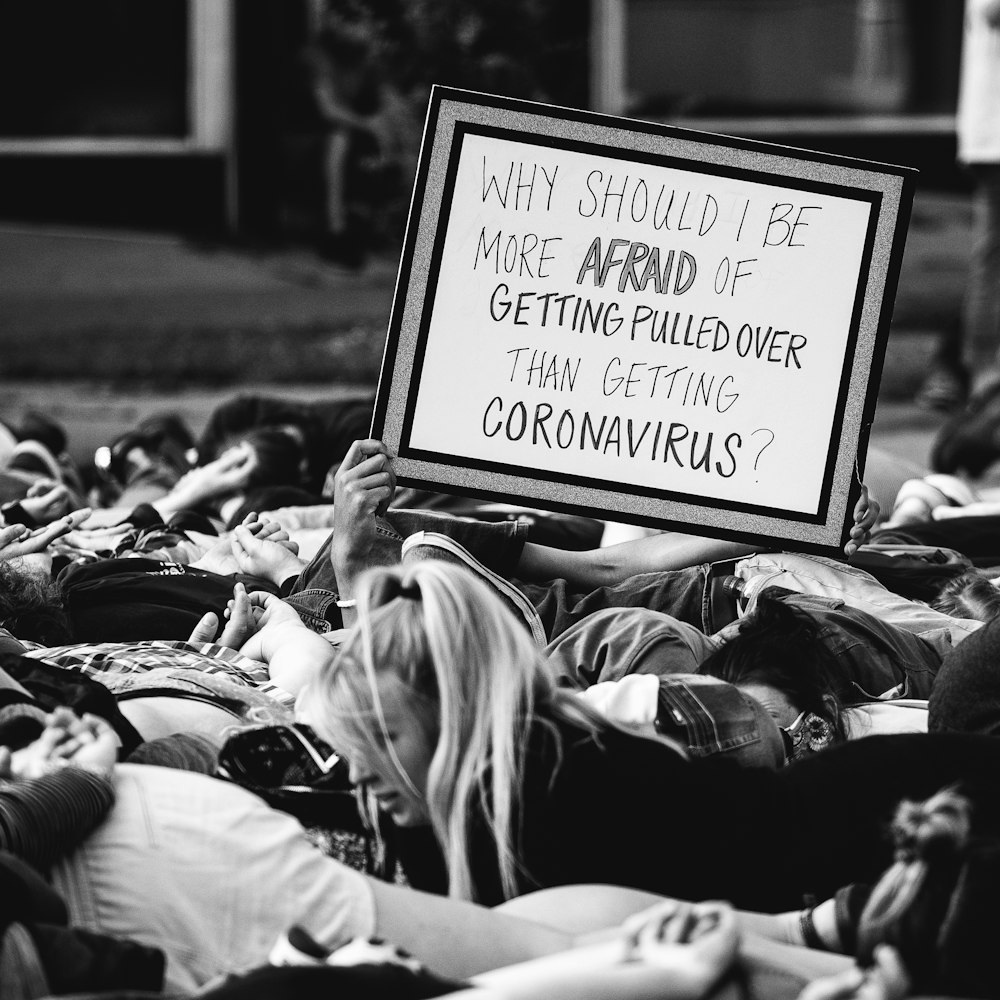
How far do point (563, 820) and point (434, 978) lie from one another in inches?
12.4

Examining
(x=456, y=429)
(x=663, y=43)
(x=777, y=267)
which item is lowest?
(x=456, y=429)

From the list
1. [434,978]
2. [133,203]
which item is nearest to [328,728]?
[434,978]

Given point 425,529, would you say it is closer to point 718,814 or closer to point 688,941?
point 718,814

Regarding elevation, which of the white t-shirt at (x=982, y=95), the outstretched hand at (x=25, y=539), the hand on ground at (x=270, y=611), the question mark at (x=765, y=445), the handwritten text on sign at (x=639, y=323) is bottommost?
the hand on ground at (x=270, y=611)

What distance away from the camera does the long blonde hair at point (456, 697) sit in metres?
2.27

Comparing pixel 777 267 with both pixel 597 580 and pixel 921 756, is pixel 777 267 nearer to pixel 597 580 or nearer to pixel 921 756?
pixel 597 580

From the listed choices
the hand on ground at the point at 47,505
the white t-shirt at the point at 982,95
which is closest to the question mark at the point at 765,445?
the hand on ground at the point at 47,505

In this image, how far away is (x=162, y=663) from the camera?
3215 mm

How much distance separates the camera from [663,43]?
28.4 ft

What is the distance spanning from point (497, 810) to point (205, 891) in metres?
0.40

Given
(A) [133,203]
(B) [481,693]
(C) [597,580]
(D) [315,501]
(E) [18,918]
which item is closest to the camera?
(E) [18,918]

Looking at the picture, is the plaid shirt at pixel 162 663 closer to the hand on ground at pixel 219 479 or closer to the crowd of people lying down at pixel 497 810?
the crowd of people lying down at pixel 497 810

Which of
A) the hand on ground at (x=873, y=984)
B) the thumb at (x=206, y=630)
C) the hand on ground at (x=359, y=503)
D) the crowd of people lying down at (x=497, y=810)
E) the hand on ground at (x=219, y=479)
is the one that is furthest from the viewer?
the hand on ground at (x=219, y=479)

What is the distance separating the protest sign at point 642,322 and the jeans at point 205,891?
4.08 ft
